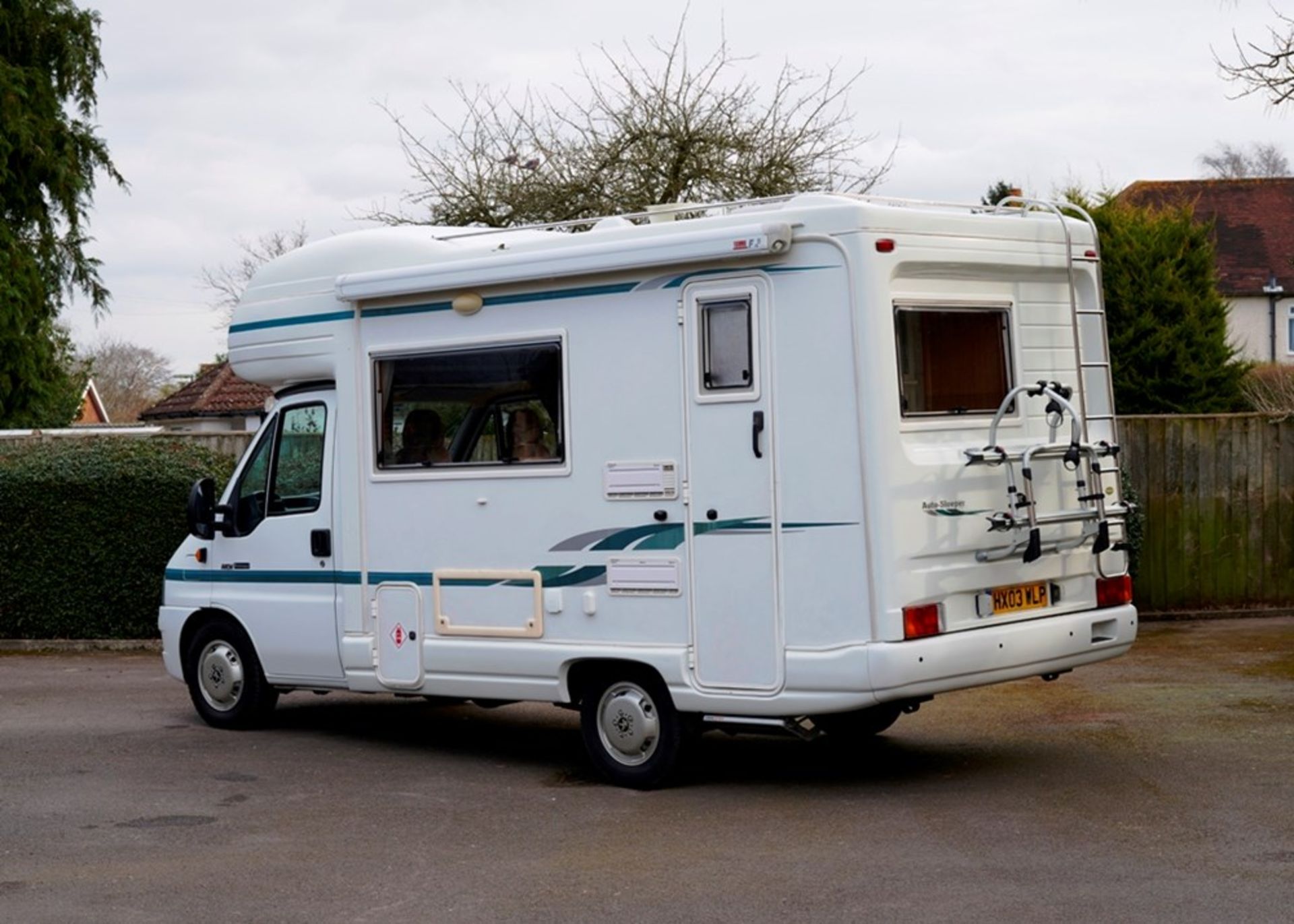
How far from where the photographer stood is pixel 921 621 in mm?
8344

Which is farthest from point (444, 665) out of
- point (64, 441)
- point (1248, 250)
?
point (1248, 250)

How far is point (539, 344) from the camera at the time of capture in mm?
9508

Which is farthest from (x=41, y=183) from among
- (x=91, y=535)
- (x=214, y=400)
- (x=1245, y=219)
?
(x=1245, y=219)

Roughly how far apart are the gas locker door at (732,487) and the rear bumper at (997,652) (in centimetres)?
59

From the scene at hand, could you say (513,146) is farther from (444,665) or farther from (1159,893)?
(1159,893)

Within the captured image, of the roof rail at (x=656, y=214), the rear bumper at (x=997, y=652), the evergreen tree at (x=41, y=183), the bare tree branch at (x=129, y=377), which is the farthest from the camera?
the bare tree branch at (x=129, y=377)

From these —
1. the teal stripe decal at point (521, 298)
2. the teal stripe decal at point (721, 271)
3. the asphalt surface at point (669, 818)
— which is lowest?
the asphalt surface at point (669, 818)

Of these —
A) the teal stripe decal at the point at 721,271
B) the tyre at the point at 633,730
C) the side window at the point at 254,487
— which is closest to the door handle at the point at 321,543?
the side window at the point at 254,487

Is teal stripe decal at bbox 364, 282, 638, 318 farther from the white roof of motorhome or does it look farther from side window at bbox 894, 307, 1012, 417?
side window at bbox 894, 307, 1012, 417

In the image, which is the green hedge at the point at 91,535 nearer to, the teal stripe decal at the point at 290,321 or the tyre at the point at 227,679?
the tyre at the point at 227,679

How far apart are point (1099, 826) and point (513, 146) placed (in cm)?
1454

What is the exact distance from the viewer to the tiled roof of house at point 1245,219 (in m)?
48.0

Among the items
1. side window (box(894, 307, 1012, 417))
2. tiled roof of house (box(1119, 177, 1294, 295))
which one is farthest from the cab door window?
tiled roof of house (box(1119, 177, 1294, 295))

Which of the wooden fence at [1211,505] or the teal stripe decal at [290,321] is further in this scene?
the wooden fence at [1211,505]
